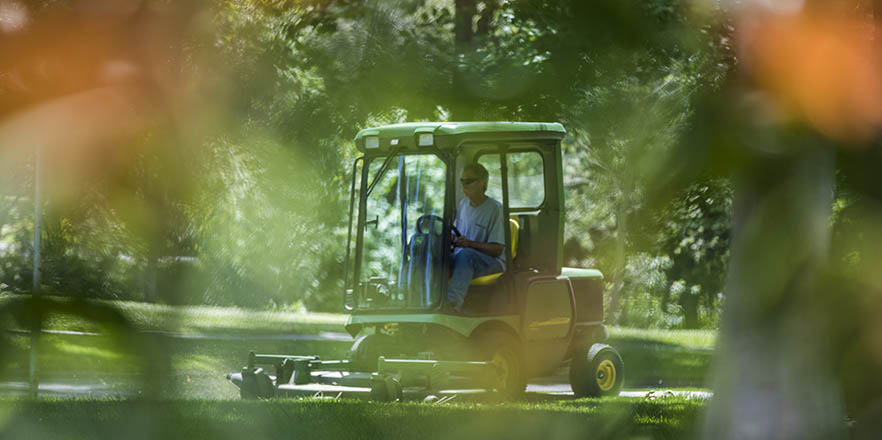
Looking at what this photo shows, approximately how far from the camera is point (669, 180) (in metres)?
1.18

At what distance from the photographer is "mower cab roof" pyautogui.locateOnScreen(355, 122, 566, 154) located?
23.9 ft

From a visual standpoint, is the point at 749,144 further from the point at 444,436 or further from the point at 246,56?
the point at 444,436

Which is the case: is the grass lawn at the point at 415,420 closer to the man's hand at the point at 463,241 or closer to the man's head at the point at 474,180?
the man's hand at the point at 463,241

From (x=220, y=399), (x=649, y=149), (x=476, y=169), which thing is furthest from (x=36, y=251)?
(x=476, y=169)

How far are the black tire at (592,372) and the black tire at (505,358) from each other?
27.3 inches

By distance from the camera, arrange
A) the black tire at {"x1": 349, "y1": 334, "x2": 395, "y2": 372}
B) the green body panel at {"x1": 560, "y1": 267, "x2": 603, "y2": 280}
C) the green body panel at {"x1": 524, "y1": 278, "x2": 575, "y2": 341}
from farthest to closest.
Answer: the green body panel at {"x1": 560, "y1": 267, "x2": 603, "y2": 280} → the green body panel at {"x1": 524, "y1": 278, "x2": 575, "y2": 341} → the black tire at {"x1": 349, "y1": 334, "x2": 395, "y2": 372}

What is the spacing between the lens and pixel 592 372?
826 cm

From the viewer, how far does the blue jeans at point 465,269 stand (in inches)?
296

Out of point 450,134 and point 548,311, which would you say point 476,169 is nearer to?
point 450,134

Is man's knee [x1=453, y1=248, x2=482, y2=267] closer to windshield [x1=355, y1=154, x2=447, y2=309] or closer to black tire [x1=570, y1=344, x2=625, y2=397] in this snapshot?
windshield [x1=355, y1=154, x2=447, y2=309]

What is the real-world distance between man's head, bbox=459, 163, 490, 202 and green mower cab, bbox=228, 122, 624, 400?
113 mm

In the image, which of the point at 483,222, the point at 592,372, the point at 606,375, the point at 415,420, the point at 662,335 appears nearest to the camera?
the point at 415,420

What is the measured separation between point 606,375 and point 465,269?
68.4 inches

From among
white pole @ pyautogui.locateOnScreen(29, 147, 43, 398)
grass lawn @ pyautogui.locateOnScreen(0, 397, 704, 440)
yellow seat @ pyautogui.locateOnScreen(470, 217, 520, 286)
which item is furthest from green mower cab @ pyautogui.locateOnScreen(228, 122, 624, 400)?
white pole @ pyautogui.locateOnScreen(29, 147, 43, 398)
